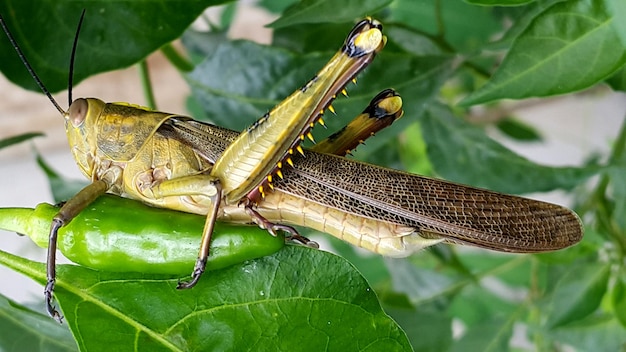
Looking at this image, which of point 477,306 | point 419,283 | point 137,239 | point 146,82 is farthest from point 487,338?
point 137,239

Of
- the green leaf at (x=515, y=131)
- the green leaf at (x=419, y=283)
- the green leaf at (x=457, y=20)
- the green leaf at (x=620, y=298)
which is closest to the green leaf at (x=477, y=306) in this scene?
the green leaf at (x=515, y=131)

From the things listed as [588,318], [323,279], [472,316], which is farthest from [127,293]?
[472,316]

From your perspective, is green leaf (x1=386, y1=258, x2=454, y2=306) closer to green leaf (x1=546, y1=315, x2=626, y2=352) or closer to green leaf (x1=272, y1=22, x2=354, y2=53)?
green leaf (x1=546, y1=315, x2=626, y2=352)

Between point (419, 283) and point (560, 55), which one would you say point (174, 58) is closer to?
point (560, 55)

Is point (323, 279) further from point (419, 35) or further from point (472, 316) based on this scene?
point (472, 316)

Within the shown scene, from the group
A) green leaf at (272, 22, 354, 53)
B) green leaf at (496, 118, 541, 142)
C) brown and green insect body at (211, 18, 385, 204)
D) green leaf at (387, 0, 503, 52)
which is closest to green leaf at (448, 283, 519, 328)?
green leaf at (496, 118, 541, 142)

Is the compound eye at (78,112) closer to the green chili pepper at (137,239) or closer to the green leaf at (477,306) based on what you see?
the green chili pepper at (137,239)
